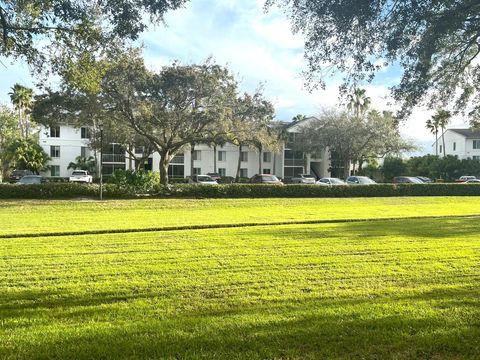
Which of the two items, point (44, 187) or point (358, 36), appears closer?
point (358, 36)

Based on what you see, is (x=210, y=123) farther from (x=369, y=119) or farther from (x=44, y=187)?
(x=369, y=119)

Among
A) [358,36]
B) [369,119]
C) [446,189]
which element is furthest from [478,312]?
[369,119]

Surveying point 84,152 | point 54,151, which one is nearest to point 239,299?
point 84,152

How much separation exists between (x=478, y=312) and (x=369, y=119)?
169ft

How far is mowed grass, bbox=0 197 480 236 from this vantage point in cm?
1616

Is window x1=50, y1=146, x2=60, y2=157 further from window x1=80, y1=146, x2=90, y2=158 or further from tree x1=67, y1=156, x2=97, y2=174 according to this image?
window x1=80, y1=146, x2=90, y2=158

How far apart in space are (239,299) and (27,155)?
54.7 meters

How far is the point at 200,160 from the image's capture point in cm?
6694

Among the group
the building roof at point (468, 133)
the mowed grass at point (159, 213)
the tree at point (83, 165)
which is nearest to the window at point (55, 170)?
the tree at point (83, 165)

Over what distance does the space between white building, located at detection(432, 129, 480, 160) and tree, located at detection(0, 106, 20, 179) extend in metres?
61.6

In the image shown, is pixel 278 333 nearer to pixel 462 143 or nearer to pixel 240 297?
pixel 240 297

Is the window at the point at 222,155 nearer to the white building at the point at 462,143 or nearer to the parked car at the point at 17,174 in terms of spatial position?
the parked car at the point at 17,174

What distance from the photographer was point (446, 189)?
35375 millimetres

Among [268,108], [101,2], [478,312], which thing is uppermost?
[268,108]
